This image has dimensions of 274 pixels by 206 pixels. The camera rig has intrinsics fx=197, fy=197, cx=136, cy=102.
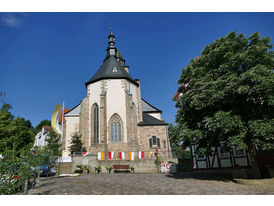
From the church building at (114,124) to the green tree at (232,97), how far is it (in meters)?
11.4

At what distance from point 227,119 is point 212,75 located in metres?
3.46

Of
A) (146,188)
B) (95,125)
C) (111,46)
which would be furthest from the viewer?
(111,46)

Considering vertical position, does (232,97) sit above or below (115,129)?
below

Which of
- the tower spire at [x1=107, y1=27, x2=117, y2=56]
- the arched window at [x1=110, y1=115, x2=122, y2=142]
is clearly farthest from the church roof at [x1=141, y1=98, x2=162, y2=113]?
the tower spire at [x1=107, y1=27, x2=117, y2=56]

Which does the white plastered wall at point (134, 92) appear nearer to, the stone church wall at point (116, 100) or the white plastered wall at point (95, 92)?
the stone church wall at point (116, 100)

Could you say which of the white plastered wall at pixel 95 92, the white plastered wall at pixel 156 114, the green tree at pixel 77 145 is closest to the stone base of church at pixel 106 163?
the green tree at pixel 77 145

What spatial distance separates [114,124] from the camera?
2461cm

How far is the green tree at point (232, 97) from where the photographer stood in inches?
393

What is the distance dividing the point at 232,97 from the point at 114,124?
1602 cm

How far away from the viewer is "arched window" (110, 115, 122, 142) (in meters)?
24.0

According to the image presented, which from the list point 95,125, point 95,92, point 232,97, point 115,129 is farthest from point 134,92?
point 232,97

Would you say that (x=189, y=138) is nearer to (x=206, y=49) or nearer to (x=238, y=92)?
(x=238, y=92)

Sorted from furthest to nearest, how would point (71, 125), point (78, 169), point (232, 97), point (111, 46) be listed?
point (111, 46)
point (71, 125)
point (78, 169)
point (232, 97)

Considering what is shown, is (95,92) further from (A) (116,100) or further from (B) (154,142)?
(B) (154,142)
